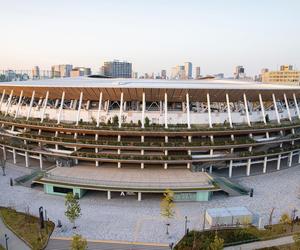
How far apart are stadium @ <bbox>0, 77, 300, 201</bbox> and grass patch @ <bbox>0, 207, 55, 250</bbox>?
6676 millimetres

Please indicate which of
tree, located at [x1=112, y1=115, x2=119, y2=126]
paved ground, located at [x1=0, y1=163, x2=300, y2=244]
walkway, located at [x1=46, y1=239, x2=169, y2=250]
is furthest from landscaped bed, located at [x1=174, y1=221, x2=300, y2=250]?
tree, located at [x1=112, y1=115, x2=119, y2=126]

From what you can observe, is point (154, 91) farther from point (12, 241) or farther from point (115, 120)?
point (12, 241)

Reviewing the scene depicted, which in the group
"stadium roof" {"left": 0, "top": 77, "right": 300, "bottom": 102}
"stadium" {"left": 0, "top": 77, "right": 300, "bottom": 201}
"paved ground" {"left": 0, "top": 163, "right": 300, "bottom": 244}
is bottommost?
"paved ground" {"left": 0, "top": 163, "right": 300, "bottom": 244}

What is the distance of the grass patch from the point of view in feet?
95.6

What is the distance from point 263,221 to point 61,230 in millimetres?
24105

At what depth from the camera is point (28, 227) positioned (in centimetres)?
3183

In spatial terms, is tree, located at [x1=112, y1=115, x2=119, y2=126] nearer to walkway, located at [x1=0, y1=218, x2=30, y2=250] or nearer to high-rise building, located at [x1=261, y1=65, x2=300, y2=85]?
walkway, located at [x1=0, y1=218, x2=30, y2=250]

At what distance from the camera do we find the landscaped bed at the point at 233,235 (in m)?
28.4

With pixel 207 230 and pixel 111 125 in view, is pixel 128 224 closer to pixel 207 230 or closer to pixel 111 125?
pixel 207 230

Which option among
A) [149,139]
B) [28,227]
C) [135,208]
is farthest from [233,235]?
[28,227]

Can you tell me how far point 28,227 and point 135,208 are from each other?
13.1 meters

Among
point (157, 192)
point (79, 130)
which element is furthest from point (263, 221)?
point (79, 130)

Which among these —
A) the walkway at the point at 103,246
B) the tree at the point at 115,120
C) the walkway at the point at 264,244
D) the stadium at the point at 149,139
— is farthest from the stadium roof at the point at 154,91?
the walkway at the point at 264,244

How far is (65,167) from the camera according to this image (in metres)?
46.1
